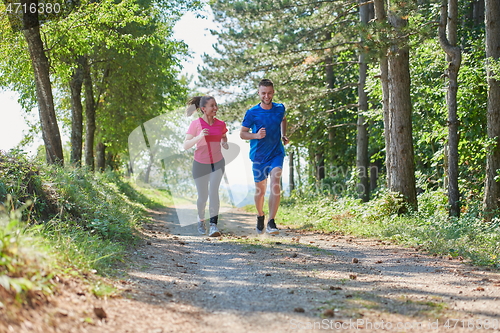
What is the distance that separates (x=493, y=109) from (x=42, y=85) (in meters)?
11.3

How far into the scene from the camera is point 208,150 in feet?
28.2

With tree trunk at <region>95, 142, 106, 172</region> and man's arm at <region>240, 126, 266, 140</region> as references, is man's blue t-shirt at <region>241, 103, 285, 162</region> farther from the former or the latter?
tree trunk at <region>95, 142, 106, 172</region>

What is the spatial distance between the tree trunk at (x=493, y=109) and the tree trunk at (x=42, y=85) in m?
10.6

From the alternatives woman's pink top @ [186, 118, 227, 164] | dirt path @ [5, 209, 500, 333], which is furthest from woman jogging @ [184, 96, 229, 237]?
dirt path @ [5, 209, 500, 333]

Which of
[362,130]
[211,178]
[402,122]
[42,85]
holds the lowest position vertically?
[211,178]

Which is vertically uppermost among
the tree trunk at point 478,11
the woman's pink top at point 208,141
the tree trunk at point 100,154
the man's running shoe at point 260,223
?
the tree trunk at point 478,11

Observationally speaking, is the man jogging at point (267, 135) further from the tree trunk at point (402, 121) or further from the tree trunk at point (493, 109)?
the tree trunk at point (493, 109)

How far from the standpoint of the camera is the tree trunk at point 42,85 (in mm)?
12180

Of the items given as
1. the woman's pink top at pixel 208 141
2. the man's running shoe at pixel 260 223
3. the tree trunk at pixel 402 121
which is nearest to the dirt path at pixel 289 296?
the man's running shoe at pixel 260 223

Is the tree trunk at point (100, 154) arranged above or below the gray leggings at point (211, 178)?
above

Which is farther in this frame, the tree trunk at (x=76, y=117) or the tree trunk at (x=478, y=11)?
the tree trunk at (x=76, y=117)

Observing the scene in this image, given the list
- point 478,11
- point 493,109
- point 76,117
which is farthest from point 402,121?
point 76,117

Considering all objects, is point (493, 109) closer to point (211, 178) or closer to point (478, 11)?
point (211, 178)

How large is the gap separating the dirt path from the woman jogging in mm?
1957
